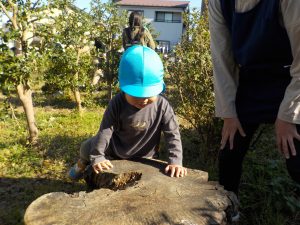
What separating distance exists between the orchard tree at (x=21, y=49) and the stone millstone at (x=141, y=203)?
224cm

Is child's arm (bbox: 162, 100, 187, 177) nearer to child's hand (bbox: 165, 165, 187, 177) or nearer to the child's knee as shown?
child's hand (bbox: 165, 165, 187, 177)

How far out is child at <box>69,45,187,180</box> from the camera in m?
2.22

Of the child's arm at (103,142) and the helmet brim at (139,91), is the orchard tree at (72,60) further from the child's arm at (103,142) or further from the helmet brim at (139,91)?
the helmet brim at (139,91)

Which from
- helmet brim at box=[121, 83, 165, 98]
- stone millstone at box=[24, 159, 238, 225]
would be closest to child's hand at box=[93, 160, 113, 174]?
stone millstone at box=[24, 159, 238, 225]

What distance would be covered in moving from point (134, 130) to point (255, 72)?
1.11 meters

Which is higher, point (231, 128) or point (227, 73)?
point (227, 73)

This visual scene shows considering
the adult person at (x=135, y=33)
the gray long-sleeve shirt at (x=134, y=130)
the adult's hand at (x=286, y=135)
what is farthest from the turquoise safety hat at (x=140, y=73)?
the adult person at (x=135, y=33)

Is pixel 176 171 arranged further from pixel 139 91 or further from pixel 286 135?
pixel 286 135

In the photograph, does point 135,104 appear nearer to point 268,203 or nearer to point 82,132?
point 268,203

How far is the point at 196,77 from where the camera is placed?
11.6ft

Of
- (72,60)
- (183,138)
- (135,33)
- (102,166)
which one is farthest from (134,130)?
(135,33)

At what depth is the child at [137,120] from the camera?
87.5 inches

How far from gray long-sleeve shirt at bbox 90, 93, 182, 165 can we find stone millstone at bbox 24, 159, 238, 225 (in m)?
0.36

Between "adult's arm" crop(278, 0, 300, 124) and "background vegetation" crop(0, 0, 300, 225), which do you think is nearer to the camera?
"adult's arm" crop(278, 0, 300, 124)
